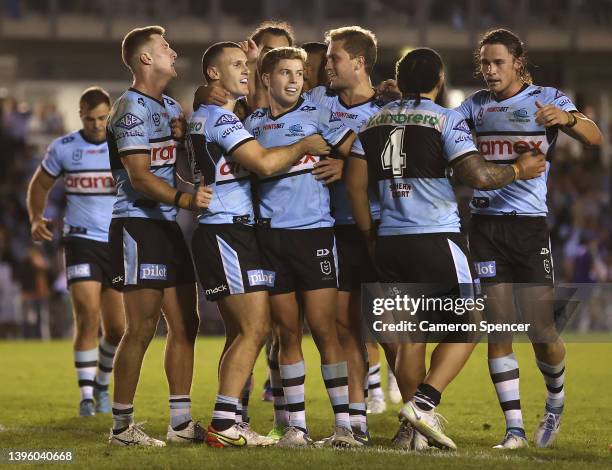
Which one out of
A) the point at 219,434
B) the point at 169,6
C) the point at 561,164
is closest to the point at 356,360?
the point at 219,434

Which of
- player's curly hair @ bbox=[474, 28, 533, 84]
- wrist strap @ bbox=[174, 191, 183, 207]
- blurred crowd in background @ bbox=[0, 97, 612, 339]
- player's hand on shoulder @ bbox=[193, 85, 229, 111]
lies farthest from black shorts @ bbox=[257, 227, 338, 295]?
blurred crowd in background @ bbox=[0, 97, 612, 339]

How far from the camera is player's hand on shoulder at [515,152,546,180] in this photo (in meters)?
7.67

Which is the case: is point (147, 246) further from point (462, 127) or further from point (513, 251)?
point (513, 251)

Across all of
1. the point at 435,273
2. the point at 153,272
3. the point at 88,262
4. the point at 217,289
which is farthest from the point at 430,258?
the point at 88,262

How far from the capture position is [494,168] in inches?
294

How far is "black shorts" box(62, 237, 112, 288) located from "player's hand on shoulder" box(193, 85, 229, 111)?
311 centimetres

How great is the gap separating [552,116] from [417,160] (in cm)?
98

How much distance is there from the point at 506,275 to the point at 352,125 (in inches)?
56.9

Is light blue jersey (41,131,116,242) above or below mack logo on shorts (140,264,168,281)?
above

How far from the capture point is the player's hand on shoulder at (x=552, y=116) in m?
7.79

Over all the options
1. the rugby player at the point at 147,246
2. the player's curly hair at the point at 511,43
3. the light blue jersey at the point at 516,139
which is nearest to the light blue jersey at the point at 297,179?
the rugby player at the point at 147,246

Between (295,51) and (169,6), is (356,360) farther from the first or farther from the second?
(169,6)

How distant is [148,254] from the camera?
8047 mm

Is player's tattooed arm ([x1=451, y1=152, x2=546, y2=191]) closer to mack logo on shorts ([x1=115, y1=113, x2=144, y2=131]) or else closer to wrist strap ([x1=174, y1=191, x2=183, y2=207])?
wrist strap ([x1=174, y1=191, x2=183, y2=207])
